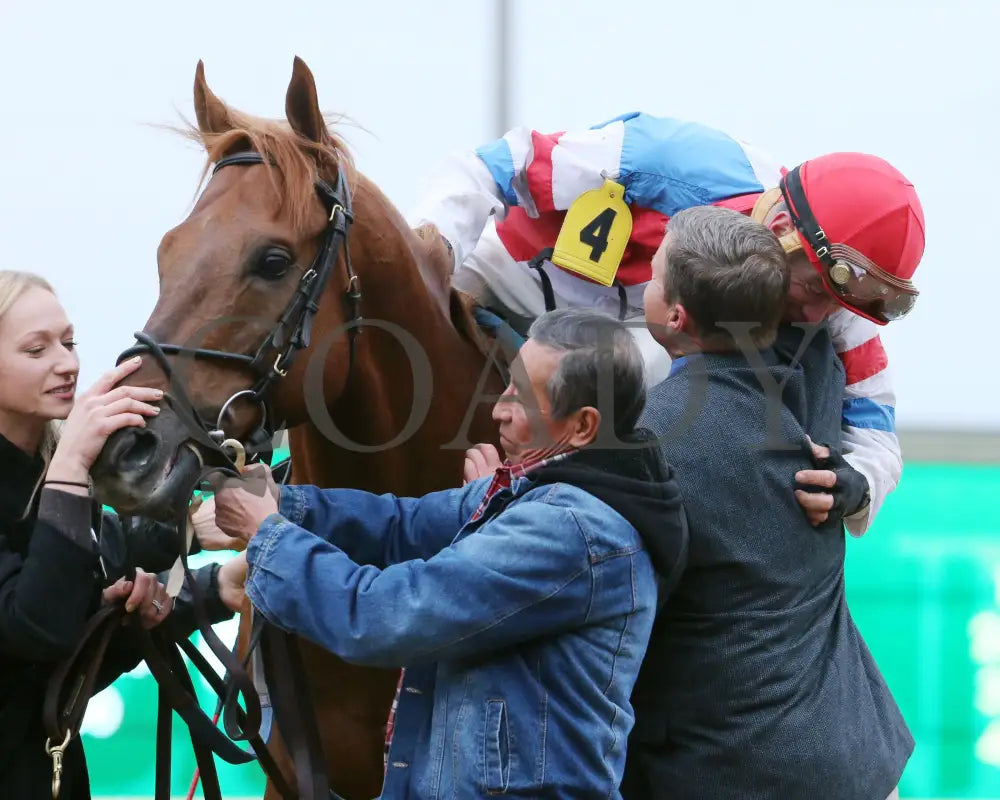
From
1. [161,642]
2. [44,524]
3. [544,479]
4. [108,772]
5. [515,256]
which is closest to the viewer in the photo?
[544,479]

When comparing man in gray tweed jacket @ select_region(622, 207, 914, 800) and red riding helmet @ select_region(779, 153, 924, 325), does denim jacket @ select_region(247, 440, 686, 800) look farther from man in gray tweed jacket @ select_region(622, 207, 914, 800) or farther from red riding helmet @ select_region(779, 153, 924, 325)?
red riding helmet @ select_region(779, 153, 924, 325)

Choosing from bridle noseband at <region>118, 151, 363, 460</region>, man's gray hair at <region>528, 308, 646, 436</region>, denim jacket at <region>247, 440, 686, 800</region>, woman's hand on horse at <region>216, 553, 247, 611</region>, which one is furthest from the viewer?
woman's hand on horse at <region>216, 553, 247, 611</region>

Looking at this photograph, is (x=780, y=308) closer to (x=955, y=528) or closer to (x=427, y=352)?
(x=427, y=352)

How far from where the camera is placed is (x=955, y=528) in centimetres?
369

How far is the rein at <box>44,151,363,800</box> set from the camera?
5.84 ft

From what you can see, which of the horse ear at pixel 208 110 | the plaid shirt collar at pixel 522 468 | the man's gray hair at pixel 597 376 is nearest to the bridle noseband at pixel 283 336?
the horse ear at pixel 208 110

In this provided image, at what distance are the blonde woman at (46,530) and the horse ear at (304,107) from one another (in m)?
0.53

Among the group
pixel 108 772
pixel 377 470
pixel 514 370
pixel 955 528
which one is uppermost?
pixel 514 370

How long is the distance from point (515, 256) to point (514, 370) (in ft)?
3.63

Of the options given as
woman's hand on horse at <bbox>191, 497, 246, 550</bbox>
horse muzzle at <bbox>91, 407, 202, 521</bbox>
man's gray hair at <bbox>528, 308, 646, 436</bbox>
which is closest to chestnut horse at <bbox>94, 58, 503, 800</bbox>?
horse muzzle at <bbox>91, 407, 202, 521</bbox>

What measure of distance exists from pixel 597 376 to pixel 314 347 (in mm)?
649

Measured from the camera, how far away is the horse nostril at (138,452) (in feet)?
5.47

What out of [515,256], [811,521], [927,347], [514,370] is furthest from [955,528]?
[514,370]

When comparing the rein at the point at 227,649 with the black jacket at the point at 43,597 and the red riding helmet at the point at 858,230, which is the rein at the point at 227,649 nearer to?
the black jacket at the point at 43,597
